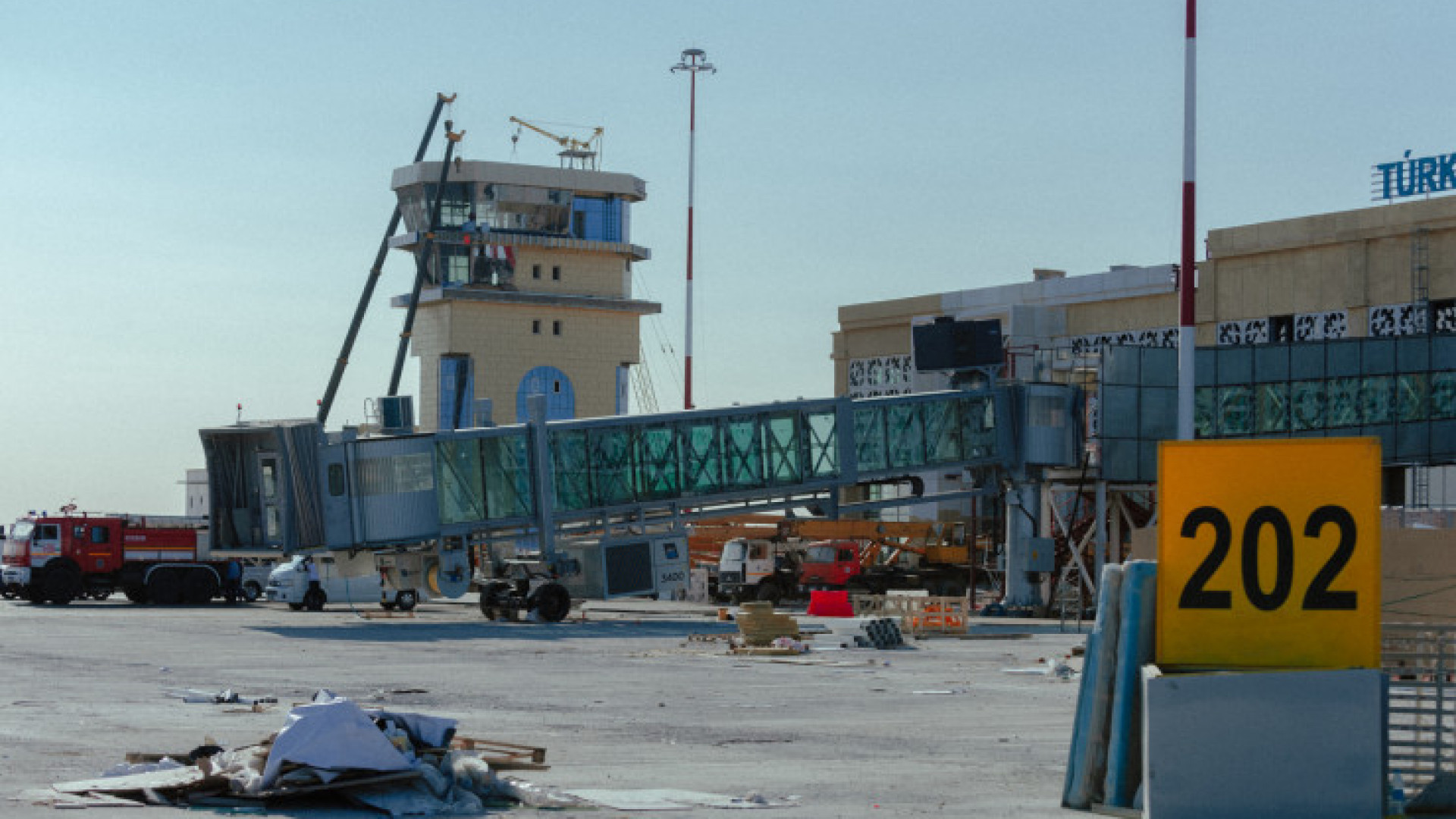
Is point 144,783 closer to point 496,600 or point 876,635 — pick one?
point 876,635

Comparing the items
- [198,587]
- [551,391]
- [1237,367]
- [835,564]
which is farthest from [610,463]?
[551,391]

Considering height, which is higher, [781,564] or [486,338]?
[486,338]

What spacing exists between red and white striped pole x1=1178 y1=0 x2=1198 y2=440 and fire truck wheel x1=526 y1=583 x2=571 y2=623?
16.6 m

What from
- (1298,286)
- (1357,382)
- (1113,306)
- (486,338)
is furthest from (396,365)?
(1357,382)

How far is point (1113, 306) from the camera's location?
266 ft

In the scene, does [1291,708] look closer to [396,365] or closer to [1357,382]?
[1357,382]

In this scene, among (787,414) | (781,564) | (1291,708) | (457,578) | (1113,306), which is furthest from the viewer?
(1113,306)

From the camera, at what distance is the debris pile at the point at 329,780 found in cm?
1427

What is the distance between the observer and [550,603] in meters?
51.0

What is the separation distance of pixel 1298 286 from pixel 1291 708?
58.9 m

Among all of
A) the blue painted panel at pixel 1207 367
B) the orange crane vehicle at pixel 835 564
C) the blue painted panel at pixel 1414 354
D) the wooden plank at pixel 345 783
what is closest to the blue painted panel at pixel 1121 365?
the blue painted panel at pixel 1207 367

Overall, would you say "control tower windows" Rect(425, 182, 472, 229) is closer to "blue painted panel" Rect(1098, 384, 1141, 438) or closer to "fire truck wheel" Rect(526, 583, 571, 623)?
"blue painted panel" Rect(1098, 384, 1141, 438)

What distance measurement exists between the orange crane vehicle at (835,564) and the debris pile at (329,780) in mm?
50374

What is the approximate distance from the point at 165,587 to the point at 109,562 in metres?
1.89
